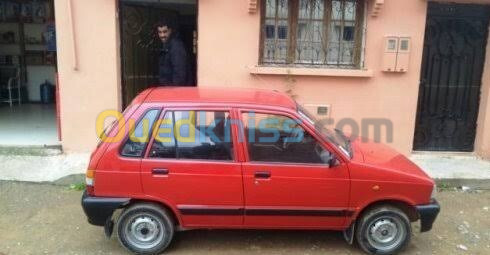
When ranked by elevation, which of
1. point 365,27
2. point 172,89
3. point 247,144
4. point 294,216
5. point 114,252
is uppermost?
point 365,27

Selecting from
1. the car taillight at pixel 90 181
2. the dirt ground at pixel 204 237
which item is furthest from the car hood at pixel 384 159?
the car taillight at pixel 90 181

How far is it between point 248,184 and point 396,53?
3.76m

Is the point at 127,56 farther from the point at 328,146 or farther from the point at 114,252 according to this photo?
the point at 328,146

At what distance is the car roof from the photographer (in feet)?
13.9

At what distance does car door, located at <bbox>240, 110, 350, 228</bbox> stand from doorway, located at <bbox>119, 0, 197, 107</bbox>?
10.8ft

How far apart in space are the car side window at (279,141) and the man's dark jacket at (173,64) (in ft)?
8.88

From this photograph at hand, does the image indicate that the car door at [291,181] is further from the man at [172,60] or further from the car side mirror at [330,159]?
the man at [172,60]

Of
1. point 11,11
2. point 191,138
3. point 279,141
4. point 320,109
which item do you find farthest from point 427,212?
point 11,11

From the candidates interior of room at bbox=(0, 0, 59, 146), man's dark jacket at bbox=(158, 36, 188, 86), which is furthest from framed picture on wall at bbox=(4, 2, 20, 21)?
man's dark jacket at bbox=(158, 36, 188, 86)

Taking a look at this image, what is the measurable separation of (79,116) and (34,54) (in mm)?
5599

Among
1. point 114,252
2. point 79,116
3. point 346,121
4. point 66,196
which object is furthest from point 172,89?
point 346,121

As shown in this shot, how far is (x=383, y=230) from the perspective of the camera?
4.31 m

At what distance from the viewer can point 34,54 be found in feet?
37.3

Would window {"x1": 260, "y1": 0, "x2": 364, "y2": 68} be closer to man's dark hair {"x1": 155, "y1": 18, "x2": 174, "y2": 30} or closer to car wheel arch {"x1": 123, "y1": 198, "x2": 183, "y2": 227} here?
man's dark hair {"x1": 155, "y1": 18, "x2": 174, "y2": 30}
